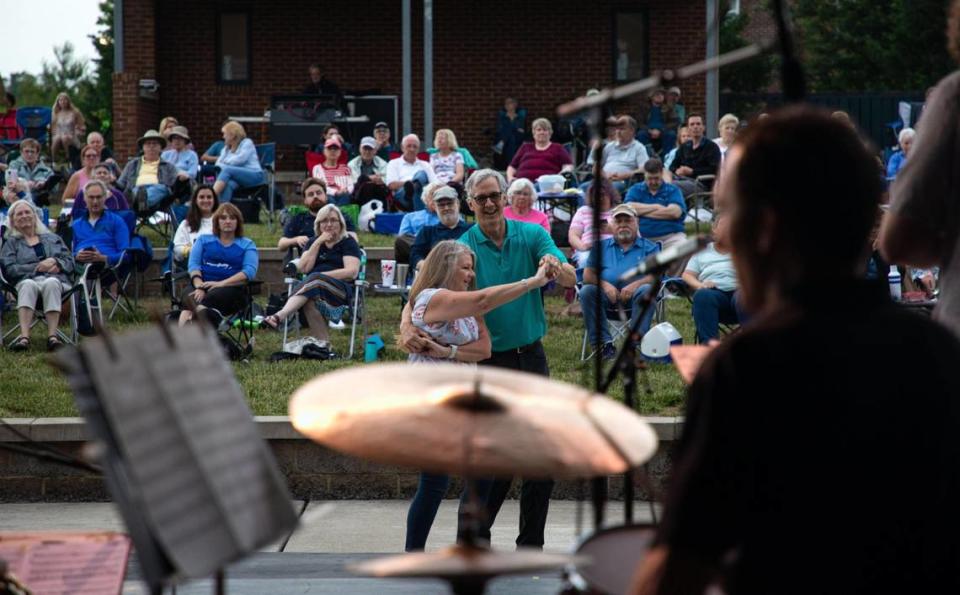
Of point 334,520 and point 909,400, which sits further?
point 334,520

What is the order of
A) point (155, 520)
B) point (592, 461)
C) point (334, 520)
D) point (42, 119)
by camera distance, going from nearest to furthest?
1. point (155, 520)
2. point (592, 461)
3. point (334, 520)
4. point (42, 119)

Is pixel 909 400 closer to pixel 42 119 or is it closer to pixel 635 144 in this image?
pixel 635 144

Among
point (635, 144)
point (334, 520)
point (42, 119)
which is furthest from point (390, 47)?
point (334, 520)

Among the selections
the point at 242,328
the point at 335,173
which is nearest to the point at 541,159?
the point at 335,173

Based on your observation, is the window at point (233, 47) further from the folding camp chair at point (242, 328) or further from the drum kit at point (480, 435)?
the drum kit at point (480, 435)

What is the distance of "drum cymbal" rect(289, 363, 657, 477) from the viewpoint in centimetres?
267

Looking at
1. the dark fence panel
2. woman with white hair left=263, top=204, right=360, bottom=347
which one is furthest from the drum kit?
the dark fence panel

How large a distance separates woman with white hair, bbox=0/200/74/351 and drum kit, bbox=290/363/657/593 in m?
8.98

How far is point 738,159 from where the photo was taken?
2.16 metres

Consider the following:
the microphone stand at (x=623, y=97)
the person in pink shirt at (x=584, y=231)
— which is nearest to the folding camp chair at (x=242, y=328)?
the person in pink shirt at (x=584, y=231)

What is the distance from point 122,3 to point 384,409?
62.8 ft

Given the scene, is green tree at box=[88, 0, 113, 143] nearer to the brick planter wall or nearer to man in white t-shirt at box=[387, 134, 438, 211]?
man in white t-shirt at box=[387, 134, 438, 211]

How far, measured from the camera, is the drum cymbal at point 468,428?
8.77 ft

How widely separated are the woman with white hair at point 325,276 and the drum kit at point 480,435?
27.0ft
